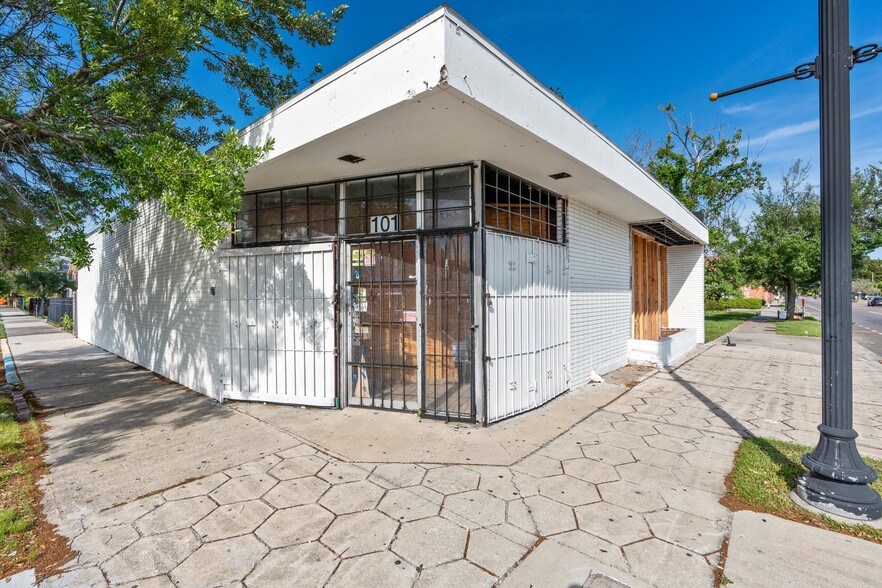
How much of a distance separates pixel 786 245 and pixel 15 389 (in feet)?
91.0

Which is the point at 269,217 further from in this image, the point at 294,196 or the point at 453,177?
the point at 453,177

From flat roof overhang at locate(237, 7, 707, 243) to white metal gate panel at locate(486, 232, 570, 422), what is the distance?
3.42 ft

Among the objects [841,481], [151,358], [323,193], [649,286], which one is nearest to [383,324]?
[323,193]

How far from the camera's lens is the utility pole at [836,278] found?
9.00ft

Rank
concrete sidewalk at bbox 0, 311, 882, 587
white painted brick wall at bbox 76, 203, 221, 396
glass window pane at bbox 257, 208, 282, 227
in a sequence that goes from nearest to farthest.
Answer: concrete sidewalk at bbox 0, 311, 882, 587
glass window pane at bbox 257, 208, 282, 227
white painted brick wall at bbox 76, 203, 221, 396

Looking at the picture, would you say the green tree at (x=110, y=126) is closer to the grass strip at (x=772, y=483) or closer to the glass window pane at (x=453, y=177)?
the glass window pane at (x=453, y=177)

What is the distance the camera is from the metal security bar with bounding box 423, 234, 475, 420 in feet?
15.1

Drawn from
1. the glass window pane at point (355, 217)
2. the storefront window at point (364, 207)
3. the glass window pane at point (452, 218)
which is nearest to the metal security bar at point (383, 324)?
the glass window pane at point (355, 217)

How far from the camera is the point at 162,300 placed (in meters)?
7.52

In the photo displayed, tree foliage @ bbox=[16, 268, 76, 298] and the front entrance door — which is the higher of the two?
tree foliage @ bbox=[16, 268, 76, 298]

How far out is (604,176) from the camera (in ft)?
16.2

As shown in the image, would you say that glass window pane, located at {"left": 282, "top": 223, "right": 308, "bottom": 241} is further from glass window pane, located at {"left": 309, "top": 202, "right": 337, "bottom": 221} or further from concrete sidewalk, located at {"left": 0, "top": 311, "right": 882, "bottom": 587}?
concrete sidewalk, located at {"left": 0, "top": 311, "right": 882, "bottom": 587}

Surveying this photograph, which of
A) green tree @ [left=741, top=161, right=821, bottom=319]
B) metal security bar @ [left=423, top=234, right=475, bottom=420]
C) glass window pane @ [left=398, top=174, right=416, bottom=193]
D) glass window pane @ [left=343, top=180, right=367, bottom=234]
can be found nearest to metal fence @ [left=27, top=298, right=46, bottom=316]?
glass window pane @ [left=343, top=180, right=367, bottom=234]

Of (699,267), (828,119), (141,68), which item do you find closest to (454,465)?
(828,119)
